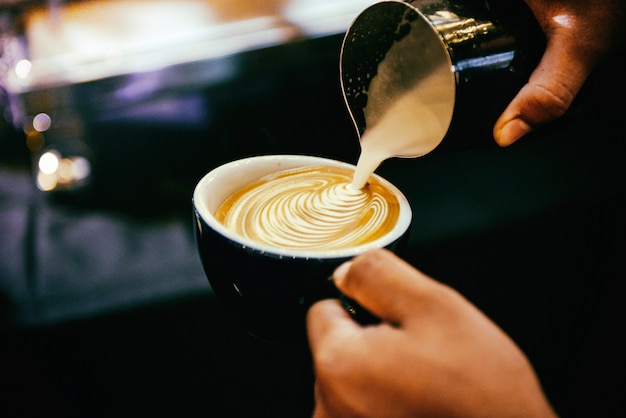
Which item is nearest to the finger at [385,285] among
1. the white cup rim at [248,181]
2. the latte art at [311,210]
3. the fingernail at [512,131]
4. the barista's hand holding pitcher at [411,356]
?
the barista's hand holding pitcher at [411,356]

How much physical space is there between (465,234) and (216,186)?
973 millimetres

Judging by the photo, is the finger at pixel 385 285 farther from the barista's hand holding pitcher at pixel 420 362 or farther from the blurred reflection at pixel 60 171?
the blurred reflection at pixel 60 171

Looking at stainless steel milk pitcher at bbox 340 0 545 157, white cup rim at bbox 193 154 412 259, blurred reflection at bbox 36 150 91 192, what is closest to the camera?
white cup rim at bbox 193 154 412 259

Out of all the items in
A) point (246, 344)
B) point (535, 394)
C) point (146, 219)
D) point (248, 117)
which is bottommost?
point (246, 344)

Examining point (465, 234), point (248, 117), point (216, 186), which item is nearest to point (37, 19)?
point (248, 117)

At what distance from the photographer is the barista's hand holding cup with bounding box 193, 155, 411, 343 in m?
0.70

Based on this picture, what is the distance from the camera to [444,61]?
2.85ft

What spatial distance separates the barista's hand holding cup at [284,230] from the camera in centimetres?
70

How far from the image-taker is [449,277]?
1484mm

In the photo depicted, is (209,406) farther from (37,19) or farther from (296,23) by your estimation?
(37,19)

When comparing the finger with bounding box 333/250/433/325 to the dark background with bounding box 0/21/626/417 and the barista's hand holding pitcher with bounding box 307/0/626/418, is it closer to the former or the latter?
the barista's hand holding pitcher with bounding box 307/0/626/418

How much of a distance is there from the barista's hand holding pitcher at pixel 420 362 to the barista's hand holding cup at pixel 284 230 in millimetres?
164

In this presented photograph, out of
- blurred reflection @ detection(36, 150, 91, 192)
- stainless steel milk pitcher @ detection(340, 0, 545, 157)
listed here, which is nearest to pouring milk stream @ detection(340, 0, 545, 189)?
stainless steel milk pitcher @ detection(340, 0, 545, 157)

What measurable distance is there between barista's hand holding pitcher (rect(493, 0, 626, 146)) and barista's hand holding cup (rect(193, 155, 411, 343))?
11.2 inches
